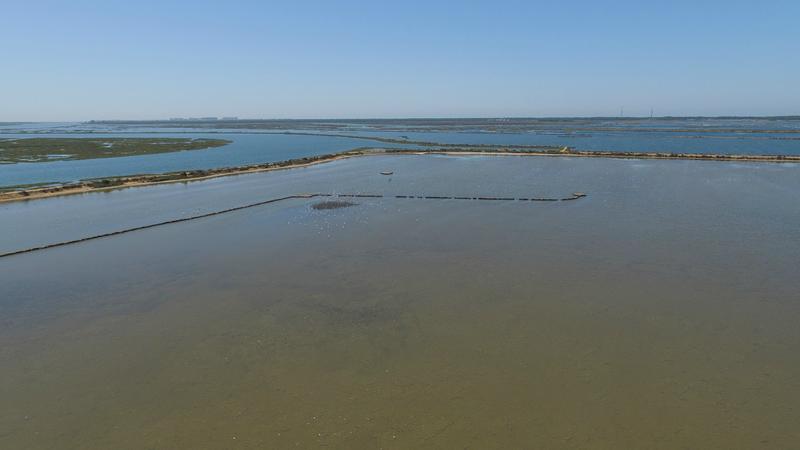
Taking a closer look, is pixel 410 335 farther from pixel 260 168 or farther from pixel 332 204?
pixel 260 168

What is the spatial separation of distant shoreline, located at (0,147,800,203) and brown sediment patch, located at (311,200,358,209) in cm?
1836

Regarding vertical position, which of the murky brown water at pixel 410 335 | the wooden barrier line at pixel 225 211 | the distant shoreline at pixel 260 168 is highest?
the distant shoreline at pixel 260 168

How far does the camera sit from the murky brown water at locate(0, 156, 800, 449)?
9.09 m

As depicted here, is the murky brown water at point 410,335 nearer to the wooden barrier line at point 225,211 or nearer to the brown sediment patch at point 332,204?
the wooden barrier line at point 225,211

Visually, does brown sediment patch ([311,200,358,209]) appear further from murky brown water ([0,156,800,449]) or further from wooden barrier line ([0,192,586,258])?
murky brown water ([0,156,800,449])

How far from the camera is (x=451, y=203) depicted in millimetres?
30891

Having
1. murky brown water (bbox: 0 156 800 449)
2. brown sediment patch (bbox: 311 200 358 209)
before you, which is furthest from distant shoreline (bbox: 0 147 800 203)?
brown sediment patch (bbox: 311 200 358 209)

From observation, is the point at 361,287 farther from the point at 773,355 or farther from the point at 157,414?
the point at 773,355

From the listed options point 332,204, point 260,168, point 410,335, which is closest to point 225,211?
point 332,204

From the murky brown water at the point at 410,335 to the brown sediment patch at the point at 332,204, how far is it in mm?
4927

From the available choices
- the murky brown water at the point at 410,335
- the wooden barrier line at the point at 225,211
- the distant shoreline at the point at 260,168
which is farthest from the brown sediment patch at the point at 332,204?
the distant shoreline at the point at 260,168

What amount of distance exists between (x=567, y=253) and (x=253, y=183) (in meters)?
31.3

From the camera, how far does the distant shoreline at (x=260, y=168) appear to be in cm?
3462

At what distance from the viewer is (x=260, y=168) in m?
49.8
